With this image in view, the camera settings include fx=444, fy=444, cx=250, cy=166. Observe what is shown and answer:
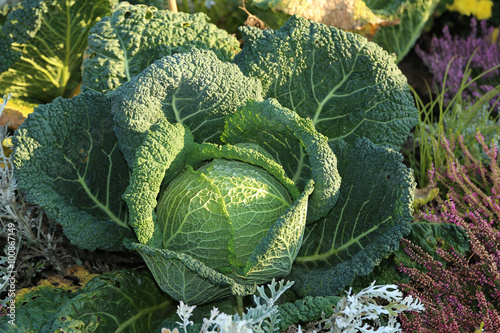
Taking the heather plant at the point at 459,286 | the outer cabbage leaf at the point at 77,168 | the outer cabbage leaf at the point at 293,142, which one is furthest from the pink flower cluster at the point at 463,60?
A: the outer cabbage leaf at the point at 77,168

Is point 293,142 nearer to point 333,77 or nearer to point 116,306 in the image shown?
point 333,77

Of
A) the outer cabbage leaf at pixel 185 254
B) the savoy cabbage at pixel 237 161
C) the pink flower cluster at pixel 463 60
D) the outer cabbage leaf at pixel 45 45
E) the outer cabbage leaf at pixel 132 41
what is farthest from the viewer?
the pink flower cluster at pixel 463 60

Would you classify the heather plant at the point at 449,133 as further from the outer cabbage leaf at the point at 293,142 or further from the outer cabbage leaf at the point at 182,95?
the outer cabbage leaf at the point at 182,95

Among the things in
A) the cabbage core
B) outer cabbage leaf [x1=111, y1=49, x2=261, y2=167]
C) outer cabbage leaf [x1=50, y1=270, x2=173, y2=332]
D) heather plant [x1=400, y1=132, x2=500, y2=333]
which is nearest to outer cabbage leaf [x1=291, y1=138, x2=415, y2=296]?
heather plant [x1=400, y1=132, x2=500, y2=333]

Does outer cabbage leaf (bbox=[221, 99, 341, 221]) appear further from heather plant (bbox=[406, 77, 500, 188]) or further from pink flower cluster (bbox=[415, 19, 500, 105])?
pink flower cluster (bbox=[415, 19, 500, 105])

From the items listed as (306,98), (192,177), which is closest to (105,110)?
(192,177)

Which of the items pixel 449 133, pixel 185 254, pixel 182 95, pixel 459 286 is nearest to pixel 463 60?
pixel 449 133

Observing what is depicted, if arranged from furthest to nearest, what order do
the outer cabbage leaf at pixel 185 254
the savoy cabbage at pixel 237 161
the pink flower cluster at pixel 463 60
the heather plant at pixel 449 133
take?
1. the pink flower cluster at pixel 463 60
2. the heather plant at pixel 449 133
3. the savoy cabbage at pixel 237 161
4. the outer cabbage leaf at pixel 185 254
